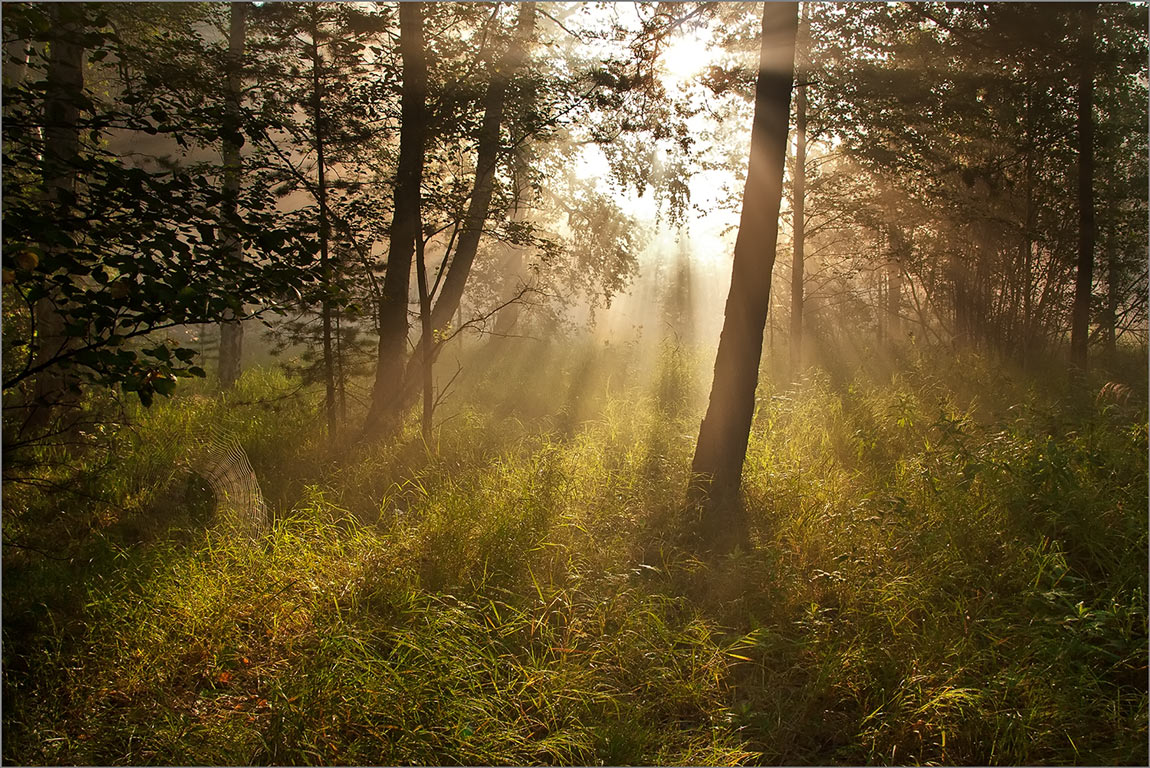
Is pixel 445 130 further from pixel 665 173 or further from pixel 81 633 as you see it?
pixel 81 633

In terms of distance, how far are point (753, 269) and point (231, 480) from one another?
5.41 metres

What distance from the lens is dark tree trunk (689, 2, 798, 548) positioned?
546cm

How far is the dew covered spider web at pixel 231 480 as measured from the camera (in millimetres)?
5254

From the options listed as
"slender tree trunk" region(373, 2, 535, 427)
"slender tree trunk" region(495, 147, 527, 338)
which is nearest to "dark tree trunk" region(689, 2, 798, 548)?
"slender tree trunk" region(373, 2, 535, 427)

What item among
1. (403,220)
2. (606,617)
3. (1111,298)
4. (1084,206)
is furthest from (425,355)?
(1111,298)

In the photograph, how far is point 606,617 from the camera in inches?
150

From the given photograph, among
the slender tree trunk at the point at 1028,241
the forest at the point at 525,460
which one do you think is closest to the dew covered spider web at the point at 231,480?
the forest at the point at 525,460

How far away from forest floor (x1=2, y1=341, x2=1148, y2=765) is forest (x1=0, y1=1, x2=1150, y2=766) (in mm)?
29

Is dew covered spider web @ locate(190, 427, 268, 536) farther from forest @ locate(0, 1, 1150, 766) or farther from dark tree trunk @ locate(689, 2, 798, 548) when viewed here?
dark tree trunk @ locate(689, 2, 798, 548)

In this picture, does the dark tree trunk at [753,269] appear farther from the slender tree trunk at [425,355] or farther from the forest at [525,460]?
the slender tree trunk at [425,355]

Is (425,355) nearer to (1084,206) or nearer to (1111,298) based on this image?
(1084,206)

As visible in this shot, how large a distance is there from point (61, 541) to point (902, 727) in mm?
6145

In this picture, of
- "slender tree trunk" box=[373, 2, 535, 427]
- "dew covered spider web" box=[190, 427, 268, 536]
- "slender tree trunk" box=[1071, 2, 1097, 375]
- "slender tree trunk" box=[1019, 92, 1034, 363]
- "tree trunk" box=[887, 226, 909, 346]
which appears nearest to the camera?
"dew covered spider web" box=[190, 427, 268, 536]

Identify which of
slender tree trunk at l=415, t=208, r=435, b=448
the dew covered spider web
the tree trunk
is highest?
the tree trunk
